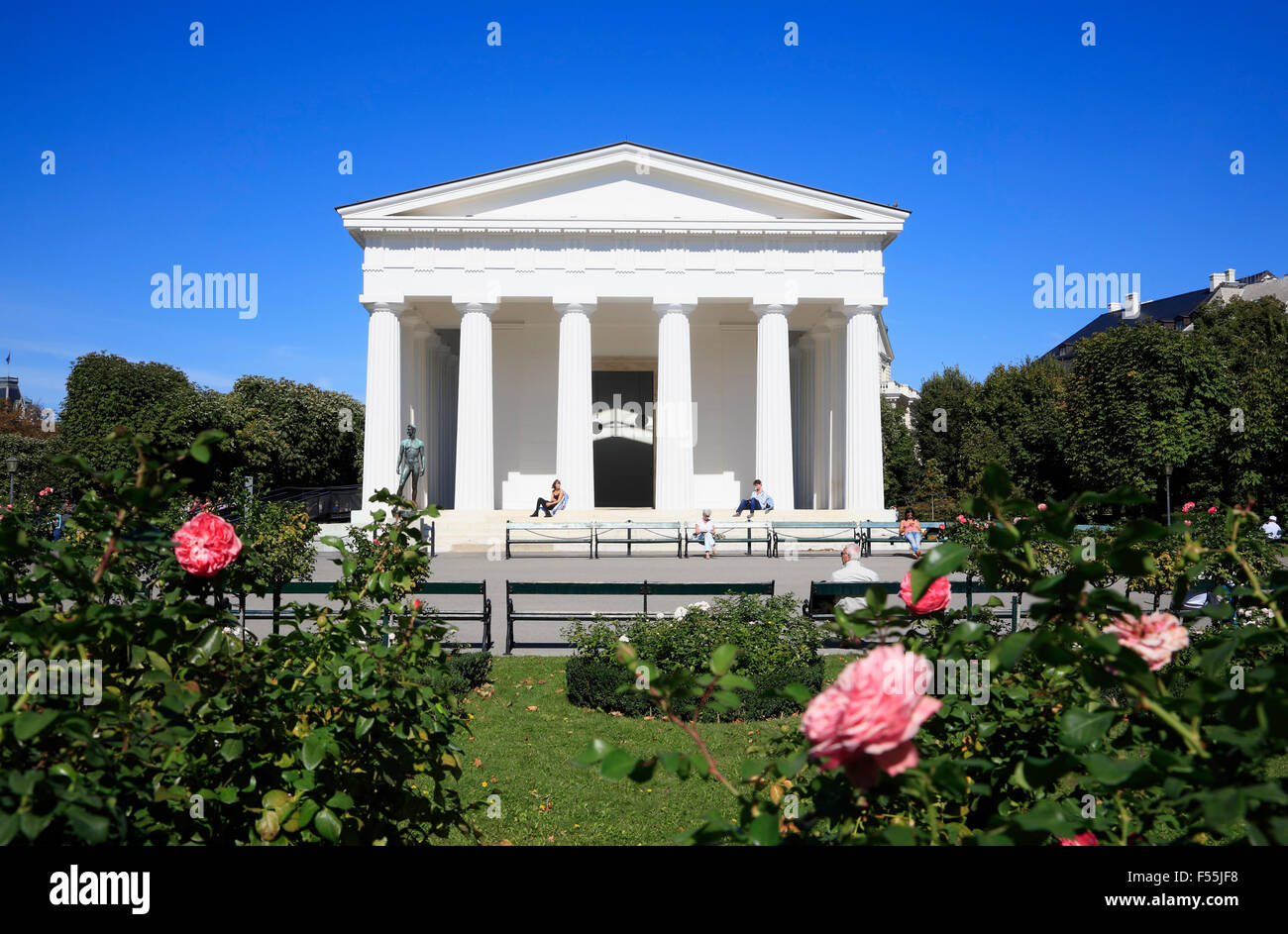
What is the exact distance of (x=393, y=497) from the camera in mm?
3625

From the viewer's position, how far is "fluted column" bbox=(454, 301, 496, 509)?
32.1 meters

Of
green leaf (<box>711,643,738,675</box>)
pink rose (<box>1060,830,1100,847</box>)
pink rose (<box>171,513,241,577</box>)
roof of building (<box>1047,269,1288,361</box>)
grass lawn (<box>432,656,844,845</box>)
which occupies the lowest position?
grass lawn (<box>432,656,844,845</box>)

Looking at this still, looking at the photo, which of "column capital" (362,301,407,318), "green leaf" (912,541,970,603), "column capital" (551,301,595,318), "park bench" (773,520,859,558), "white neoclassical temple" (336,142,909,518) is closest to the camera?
"green leaf" (912,541,970,603)

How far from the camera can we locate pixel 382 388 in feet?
106

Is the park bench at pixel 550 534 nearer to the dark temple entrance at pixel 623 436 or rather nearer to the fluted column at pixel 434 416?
the fluted column at pixel 434 416

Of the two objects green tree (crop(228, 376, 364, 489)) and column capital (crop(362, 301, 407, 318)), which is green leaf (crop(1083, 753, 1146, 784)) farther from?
green tree (crop(228, 376, 364, 489))

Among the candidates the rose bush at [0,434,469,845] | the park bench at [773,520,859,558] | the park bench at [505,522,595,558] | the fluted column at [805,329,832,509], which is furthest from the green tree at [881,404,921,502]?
the rose bush at [0,434,469,845]

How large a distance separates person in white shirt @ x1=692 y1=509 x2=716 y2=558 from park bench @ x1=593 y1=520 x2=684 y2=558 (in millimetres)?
621

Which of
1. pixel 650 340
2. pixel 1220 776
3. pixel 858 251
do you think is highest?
pixel 858 251

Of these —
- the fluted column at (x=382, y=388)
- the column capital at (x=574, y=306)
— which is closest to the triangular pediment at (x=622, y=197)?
the column capital at (x=574, y=306)
